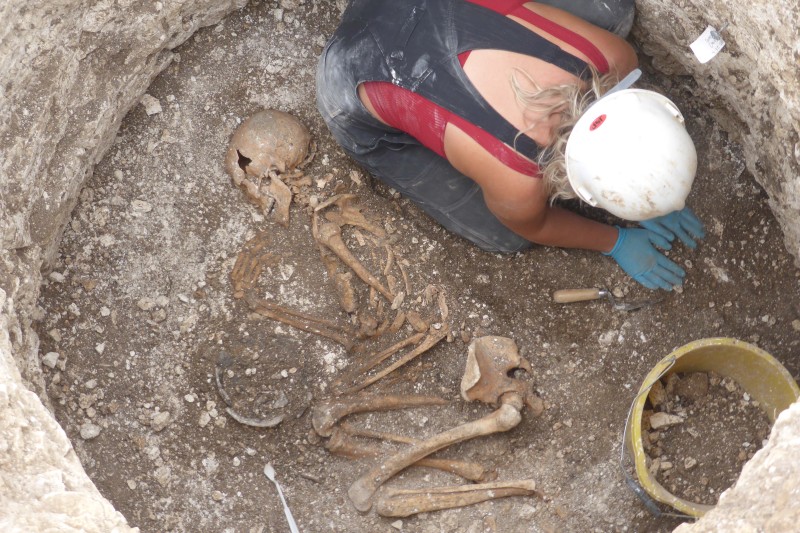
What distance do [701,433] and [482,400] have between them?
89cm

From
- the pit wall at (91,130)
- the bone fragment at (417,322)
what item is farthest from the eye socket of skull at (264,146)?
the bone fragment at (417,322)

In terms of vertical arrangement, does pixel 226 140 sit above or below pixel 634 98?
below

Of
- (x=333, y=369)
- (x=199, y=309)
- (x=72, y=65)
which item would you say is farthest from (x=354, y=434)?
(x=72, y=65)

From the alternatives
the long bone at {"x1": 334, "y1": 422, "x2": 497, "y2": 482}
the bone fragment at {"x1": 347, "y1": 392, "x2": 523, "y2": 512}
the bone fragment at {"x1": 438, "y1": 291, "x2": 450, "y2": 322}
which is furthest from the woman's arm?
the long bone at {"x1": 334, "y1": 422, "x2": 497, "y2": 482}

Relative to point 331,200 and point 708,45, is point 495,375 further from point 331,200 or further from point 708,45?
point 708,45

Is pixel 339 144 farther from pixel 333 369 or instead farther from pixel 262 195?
pixel 333 369

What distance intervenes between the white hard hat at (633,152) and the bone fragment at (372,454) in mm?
1260

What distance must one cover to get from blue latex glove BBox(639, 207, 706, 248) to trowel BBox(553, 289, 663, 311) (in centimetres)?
28

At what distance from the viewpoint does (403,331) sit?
11.3 feet

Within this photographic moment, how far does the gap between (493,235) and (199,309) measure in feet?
4.19

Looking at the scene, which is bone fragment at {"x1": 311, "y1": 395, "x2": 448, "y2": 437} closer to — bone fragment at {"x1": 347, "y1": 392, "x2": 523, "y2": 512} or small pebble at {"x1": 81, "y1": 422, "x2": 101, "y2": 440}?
bone fragment at {"x1": 347, "y1": 392, "x2": 523, "y2": 512}

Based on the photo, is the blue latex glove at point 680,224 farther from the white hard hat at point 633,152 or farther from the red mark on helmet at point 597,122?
the red mark on helmet at point 597,122

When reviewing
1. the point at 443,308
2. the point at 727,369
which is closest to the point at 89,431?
the point at 443,308

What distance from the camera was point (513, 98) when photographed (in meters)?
2.62
